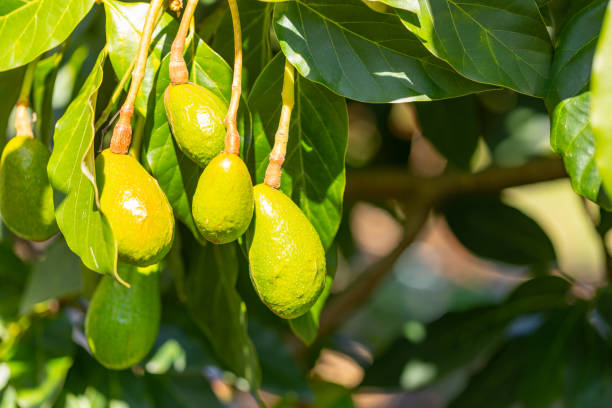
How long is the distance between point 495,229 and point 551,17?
660mm

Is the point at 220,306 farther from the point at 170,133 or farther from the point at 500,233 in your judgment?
the point at 500,233

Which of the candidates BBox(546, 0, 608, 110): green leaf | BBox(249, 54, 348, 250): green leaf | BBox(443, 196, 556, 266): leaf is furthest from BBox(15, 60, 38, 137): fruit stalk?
BBox(443, 196, 556, 266): leaf

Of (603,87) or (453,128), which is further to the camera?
(453,128)

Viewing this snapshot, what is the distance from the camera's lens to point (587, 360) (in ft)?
3.64

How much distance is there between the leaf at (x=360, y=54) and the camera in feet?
1.96

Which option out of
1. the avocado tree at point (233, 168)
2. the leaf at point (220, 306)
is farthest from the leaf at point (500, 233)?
the leaf at point (220, 306)

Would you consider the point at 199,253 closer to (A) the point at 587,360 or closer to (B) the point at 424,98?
(B) the point at 424,98

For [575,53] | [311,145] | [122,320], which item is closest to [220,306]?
[122,320]

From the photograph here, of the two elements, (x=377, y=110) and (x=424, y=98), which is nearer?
(x=424, y=98)

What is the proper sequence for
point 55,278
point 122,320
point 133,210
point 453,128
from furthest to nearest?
point 453,128 → point 55,278 → point 122,320 → point 133,210

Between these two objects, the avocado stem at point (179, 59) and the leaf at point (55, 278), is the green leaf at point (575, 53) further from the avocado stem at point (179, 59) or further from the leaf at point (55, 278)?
the leaf at point (55, 278)

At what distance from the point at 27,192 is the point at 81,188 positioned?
0.14m

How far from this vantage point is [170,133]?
0.63m

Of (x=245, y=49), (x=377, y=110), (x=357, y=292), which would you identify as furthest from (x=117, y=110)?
(x=377, y=110)
